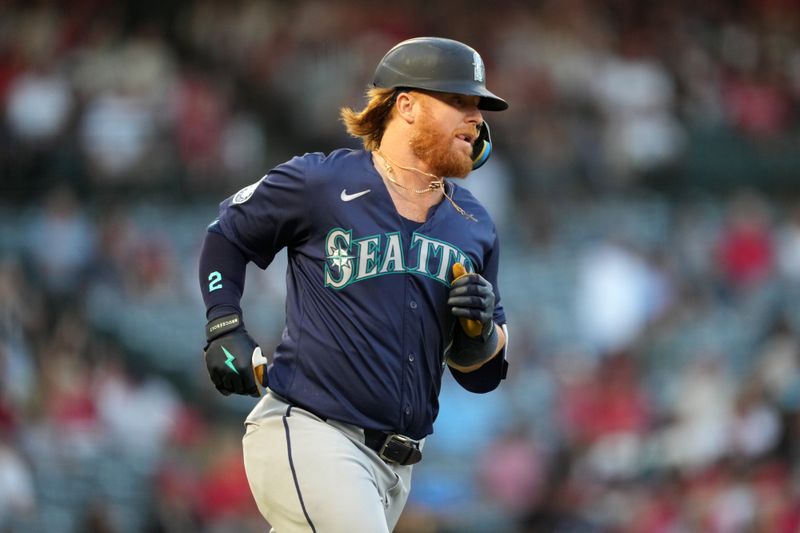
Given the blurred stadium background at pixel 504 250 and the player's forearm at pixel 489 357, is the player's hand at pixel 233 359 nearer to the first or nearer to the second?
the player's forearm at pixel 489 357

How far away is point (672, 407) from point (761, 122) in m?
4.94

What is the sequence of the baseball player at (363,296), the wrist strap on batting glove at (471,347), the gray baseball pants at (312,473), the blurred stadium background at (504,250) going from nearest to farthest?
the gray baseball pants at (312,473) < the baseball player at (363,296) < the wrist strap on batting glove at (471,347) < the blurred stadium background at (504,250)

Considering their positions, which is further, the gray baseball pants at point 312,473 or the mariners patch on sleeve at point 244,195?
the mariners patch on sleeve at point 244,195

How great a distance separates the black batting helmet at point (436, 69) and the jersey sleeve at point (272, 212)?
39cm

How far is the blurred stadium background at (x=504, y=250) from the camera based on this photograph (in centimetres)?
994

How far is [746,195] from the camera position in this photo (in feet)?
43.4

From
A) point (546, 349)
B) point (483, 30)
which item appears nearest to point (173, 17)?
point (483, 30)

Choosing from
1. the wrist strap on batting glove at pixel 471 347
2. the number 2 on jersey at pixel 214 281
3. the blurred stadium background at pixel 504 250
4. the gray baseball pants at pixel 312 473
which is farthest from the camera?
the blurred stadium background at pixel 504 250

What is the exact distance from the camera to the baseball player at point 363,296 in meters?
4.12

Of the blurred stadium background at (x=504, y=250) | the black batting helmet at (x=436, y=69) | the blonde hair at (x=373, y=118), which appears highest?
the black batting helmet at (x=436, y=69)

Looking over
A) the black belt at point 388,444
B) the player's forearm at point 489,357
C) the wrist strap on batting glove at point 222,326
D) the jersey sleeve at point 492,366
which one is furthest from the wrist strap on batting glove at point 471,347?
the wrist strap on batting glove at point 222,326

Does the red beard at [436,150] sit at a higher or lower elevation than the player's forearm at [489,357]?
higher

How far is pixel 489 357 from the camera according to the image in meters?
4.53

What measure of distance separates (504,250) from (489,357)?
843cm
